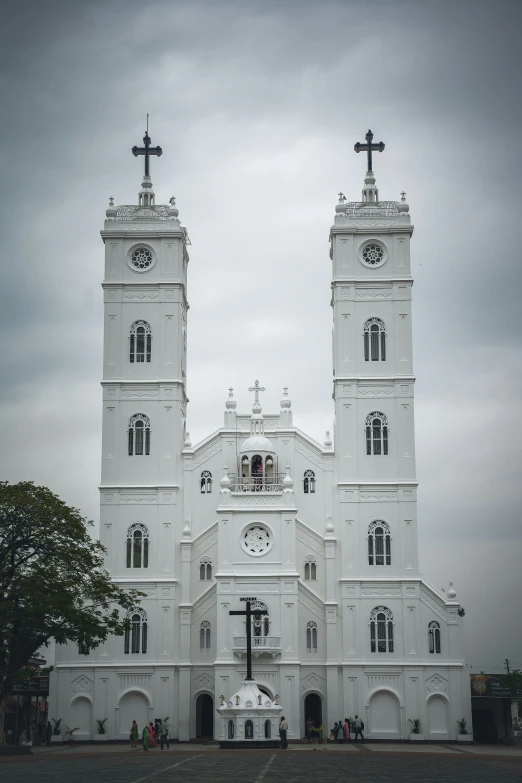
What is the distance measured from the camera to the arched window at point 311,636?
59719 millimetres

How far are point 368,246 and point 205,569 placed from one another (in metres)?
21.4

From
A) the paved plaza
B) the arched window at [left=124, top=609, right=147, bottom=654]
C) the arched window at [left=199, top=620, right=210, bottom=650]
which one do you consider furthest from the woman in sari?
the arched window at [left=199, top=620, right=210, bottom=650]

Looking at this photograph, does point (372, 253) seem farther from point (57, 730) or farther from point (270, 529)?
point (57, 730)

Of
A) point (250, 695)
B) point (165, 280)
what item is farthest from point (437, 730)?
point (165, 280)

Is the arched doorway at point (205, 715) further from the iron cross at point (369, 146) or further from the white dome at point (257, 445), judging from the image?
the iron cross at point (369, 146)

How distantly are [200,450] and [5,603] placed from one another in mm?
20564

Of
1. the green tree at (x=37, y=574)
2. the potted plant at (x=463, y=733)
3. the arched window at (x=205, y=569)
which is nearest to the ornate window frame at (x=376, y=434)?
the arched window at (x=205, y=569)

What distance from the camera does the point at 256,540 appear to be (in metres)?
60.0

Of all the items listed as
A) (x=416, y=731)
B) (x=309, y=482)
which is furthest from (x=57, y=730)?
(x=309, y=482)

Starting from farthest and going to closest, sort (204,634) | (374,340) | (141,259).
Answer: (141,259) → (374,340) → (204,634)

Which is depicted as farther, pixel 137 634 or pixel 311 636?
pixel 137 634

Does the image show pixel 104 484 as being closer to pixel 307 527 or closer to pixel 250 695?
pixel 307 527

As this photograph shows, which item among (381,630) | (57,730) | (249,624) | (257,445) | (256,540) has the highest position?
(257,445)

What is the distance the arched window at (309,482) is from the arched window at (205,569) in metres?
6.99
